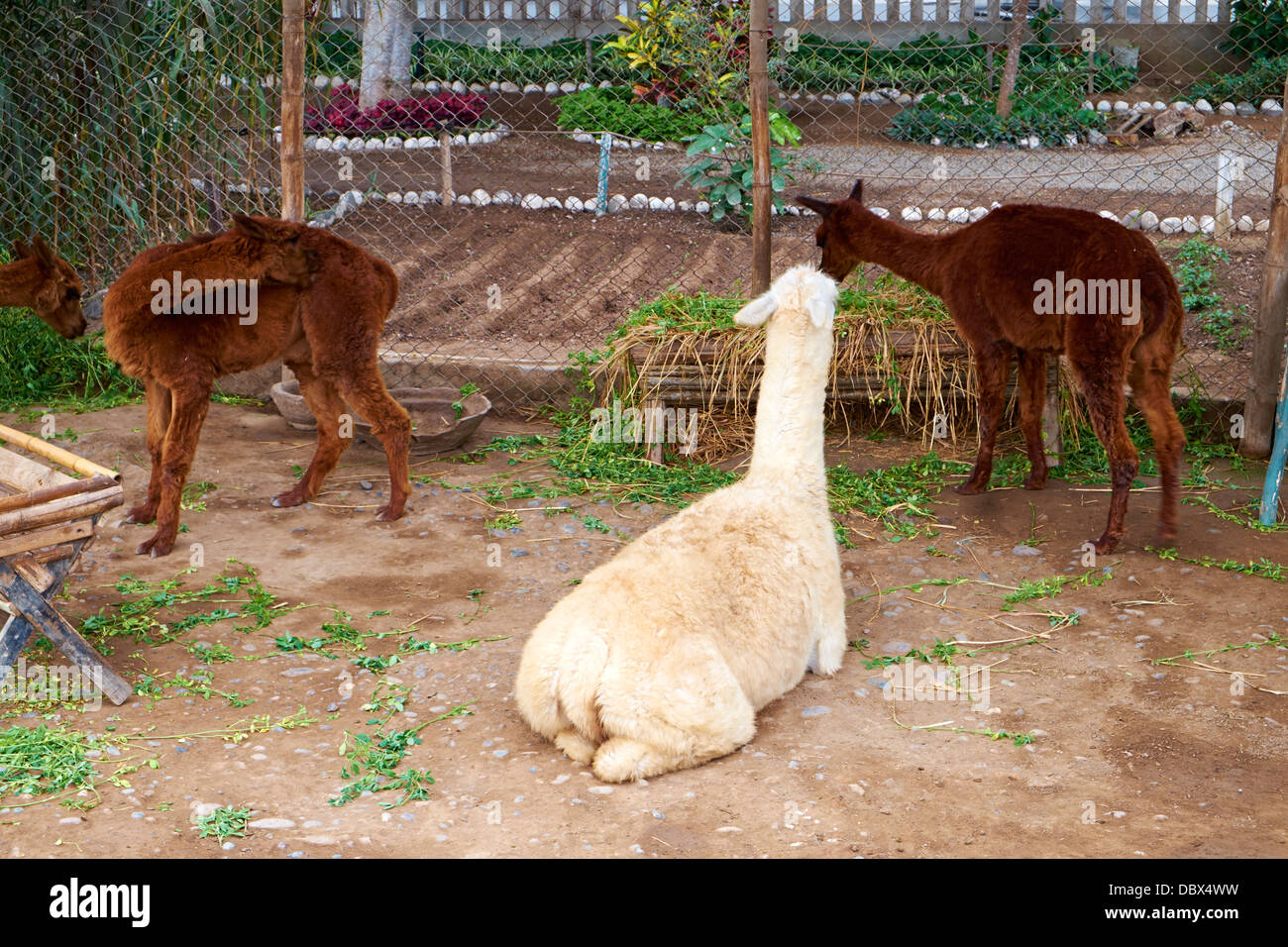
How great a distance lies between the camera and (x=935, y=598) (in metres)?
4.63

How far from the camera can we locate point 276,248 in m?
5.25

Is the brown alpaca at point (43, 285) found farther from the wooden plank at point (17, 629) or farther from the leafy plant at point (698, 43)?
the leafy plant at point (698, 43)

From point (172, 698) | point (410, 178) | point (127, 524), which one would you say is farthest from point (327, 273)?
point (410, 178)

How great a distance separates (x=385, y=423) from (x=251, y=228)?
1034mm

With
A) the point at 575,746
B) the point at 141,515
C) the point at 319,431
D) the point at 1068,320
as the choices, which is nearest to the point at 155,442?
the point at 141,515


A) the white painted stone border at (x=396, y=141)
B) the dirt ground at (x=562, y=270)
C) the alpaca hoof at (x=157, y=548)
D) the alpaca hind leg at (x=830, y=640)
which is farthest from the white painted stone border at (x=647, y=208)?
the alpaca hind leg at (x=830, y=640)

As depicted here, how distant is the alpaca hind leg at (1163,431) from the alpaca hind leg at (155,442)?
4.24 metres

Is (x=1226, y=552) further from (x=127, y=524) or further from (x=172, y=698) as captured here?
(x=127, y=524)

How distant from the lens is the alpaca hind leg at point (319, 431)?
5699 millimetres

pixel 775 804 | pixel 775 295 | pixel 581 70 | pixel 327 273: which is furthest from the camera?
pixel 581 70

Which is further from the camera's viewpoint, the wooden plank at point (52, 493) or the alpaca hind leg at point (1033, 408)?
the alpaca hind leg at point (1033, 408)

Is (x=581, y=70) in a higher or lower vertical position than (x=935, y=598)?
higher

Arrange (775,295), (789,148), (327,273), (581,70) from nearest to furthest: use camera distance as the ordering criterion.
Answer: (775,295)
(327,273)
(789,148)
(581,70)

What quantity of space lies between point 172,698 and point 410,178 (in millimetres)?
8763
